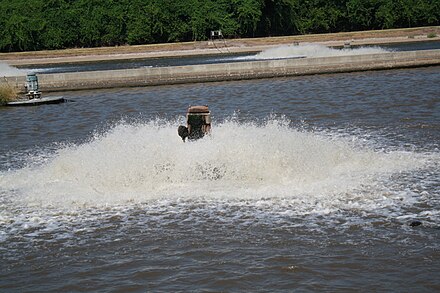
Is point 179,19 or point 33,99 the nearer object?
point 33,99

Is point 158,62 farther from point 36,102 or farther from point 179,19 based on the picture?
point 36,102

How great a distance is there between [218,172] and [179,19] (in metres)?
64.8

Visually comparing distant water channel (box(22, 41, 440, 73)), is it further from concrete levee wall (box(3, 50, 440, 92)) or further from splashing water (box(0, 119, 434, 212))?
splashing water (box(0, 119, 434, 212))

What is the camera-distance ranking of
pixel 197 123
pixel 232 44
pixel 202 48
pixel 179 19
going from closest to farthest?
pixel 197 123, pixel 202 48, pixel 232 44, pixel 179 19

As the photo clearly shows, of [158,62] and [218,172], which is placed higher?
[218,172]

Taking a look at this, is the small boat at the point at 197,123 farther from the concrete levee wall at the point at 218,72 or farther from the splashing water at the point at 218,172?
the concrete levee wall at the point at 218,72

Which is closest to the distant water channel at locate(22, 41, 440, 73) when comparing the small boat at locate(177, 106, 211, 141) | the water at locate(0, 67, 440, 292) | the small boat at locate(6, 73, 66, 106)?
the small boat at locate(6, 73, 66, 106)

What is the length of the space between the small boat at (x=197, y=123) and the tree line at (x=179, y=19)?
61.8m

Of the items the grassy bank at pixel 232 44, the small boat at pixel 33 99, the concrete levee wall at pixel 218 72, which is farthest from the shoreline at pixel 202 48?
the small boat at pixel 33 99

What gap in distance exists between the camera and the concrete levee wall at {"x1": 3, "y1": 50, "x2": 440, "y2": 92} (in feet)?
102

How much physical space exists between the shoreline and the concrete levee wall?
29445mm

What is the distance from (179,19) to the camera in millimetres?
75375

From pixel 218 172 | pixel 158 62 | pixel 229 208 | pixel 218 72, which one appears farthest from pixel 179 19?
pixel 229 208

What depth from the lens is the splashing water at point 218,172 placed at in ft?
36.7
